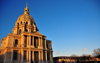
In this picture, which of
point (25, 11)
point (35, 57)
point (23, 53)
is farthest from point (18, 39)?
point (25, 11)

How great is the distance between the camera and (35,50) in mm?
40656

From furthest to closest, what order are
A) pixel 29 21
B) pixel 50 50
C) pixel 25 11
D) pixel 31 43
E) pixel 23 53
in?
pixel 25 11, pixel 29 21, pixel 50 50, pixel 31 43, pixel 23 53

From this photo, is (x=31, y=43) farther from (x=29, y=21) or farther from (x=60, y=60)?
(x=60, y=60)

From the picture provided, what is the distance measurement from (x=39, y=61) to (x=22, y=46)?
9045 mm

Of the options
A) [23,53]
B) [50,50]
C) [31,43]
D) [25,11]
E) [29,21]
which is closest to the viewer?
[23,53]

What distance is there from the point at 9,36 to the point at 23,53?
897 cm

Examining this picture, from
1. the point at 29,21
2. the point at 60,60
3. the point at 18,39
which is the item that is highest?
the point at 29,21

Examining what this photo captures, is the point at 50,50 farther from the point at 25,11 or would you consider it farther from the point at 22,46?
the point at 25,11

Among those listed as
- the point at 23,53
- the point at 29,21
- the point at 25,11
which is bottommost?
the point at 23,53

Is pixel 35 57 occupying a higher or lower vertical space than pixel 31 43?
lower

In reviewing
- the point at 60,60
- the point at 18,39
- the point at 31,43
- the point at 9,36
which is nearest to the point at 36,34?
the point at 31,43

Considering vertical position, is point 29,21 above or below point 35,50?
above

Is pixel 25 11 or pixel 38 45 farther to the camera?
pixel 25 11

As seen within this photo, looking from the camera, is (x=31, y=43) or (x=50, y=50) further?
(x=50, y=50)
